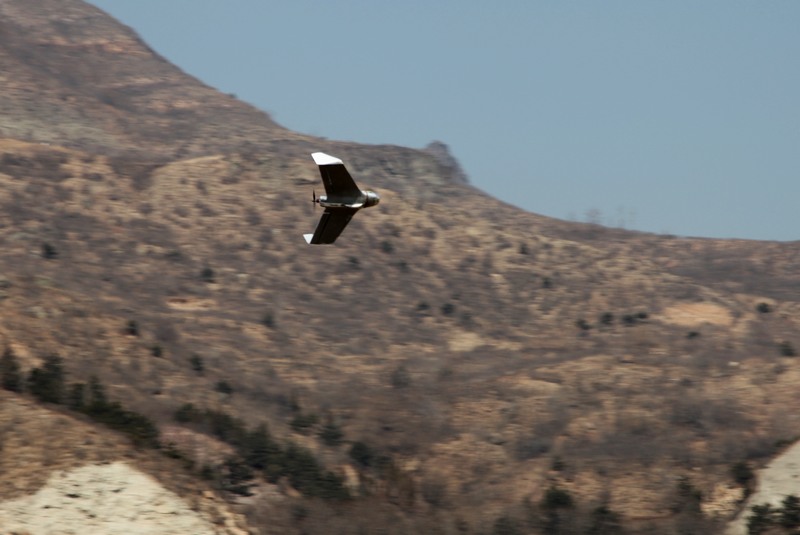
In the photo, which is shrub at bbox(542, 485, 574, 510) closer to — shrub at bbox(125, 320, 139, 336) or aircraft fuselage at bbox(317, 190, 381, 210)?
aircraft fuselage at bbox(317, 190, 381, 210)

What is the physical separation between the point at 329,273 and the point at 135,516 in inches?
1629

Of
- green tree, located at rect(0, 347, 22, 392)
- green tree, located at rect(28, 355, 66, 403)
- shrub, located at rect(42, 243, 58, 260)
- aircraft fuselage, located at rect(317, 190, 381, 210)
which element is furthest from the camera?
shrub, located at rect(42, 243, 58, 260)

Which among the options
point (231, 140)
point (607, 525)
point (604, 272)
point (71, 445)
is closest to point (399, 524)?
point (607, 525)

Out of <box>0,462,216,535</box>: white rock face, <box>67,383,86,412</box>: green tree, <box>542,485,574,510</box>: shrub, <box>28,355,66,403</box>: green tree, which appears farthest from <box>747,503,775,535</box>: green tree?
<box>28,355,66,403</box>: green tree

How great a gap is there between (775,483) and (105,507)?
27.9 metres

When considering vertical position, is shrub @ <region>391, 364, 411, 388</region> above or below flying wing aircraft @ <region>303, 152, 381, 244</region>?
below

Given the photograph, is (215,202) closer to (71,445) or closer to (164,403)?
(164,403)

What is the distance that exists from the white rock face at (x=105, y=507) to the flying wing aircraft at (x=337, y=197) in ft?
45.5

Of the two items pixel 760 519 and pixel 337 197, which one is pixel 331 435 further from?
pixel 337 197

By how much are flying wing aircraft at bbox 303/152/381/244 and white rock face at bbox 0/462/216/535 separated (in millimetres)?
13861

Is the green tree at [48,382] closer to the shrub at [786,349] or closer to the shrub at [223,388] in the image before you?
the shrub at [223,388]

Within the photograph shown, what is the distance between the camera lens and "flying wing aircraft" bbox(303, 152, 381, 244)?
28.4m

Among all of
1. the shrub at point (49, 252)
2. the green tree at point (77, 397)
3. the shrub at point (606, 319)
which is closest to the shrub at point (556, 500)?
the green tree at point (77, 397)

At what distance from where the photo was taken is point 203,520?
1543 inches
